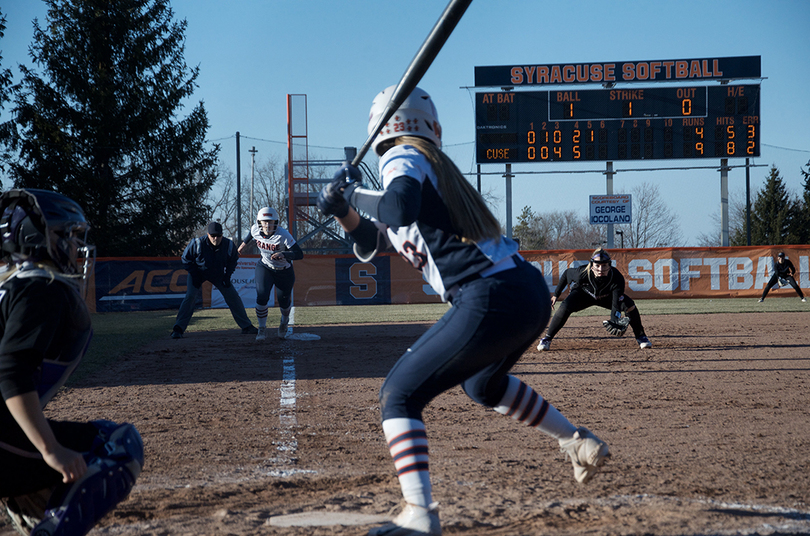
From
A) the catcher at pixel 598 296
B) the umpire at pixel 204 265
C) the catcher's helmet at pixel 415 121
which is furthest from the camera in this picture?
the umpire at pixel 204 265

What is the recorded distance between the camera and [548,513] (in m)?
2.92

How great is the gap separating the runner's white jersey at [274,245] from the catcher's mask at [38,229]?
7971mm

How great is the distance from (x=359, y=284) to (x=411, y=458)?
19550 millimetres

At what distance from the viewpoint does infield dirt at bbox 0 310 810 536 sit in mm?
2924

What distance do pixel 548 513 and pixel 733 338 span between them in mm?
9253

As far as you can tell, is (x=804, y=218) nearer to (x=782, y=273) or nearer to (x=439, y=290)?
(x=782, y=273)

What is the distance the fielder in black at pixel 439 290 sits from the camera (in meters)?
2.49

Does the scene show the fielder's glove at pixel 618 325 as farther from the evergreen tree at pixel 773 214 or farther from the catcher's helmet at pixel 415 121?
the evergreen tree at pixel 773 214

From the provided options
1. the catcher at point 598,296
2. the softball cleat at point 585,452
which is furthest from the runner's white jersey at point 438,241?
the catcher at point 598,296

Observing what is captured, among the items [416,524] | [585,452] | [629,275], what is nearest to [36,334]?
[416,524]

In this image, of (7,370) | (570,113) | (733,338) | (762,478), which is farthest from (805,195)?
(7,370)

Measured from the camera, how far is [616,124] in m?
24.3

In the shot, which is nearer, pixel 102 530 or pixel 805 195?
pixel 102 530

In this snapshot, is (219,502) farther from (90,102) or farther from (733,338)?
(90,102)
